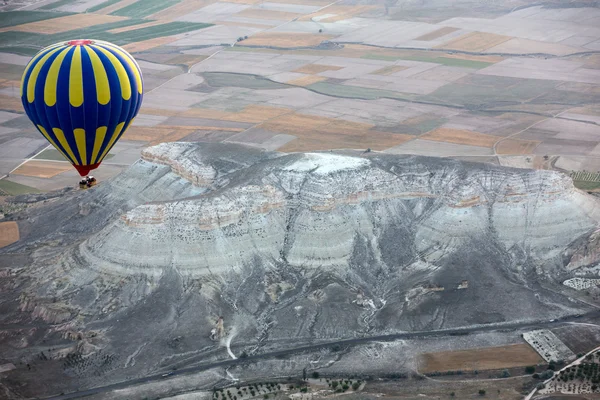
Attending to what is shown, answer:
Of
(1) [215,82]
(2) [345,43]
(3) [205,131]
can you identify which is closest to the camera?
(3) [205,131]

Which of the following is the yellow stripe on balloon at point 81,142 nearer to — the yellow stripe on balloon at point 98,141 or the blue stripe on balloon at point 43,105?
the yellow stripe on balloon at point 98,141

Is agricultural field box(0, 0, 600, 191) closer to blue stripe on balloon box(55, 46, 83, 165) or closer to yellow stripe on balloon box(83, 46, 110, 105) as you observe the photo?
blue stripe on balloon box(55, 46, 83, 165)

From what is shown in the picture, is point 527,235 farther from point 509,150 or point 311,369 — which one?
point 509,150

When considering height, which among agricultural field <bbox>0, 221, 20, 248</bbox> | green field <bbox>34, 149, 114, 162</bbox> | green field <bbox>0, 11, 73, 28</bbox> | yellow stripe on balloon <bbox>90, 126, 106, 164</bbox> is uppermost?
yellow stripe on balloon <bbox>90, 126, 106, 164</bbox>

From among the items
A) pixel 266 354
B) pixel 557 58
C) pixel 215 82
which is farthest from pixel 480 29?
pixel 266 354

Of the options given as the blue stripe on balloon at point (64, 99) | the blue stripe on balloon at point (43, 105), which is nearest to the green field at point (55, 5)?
the blue stripe on balloon at point (43, 105)

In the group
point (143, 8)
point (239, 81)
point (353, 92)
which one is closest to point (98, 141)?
point (353, 92)

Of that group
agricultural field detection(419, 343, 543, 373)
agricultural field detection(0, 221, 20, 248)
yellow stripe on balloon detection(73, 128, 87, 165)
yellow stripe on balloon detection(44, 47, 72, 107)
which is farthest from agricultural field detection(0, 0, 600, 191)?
yellow stripe on balloon detection(44, 47, 72, 107)

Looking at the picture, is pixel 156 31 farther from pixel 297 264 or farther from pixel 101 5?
pixel 297 264
